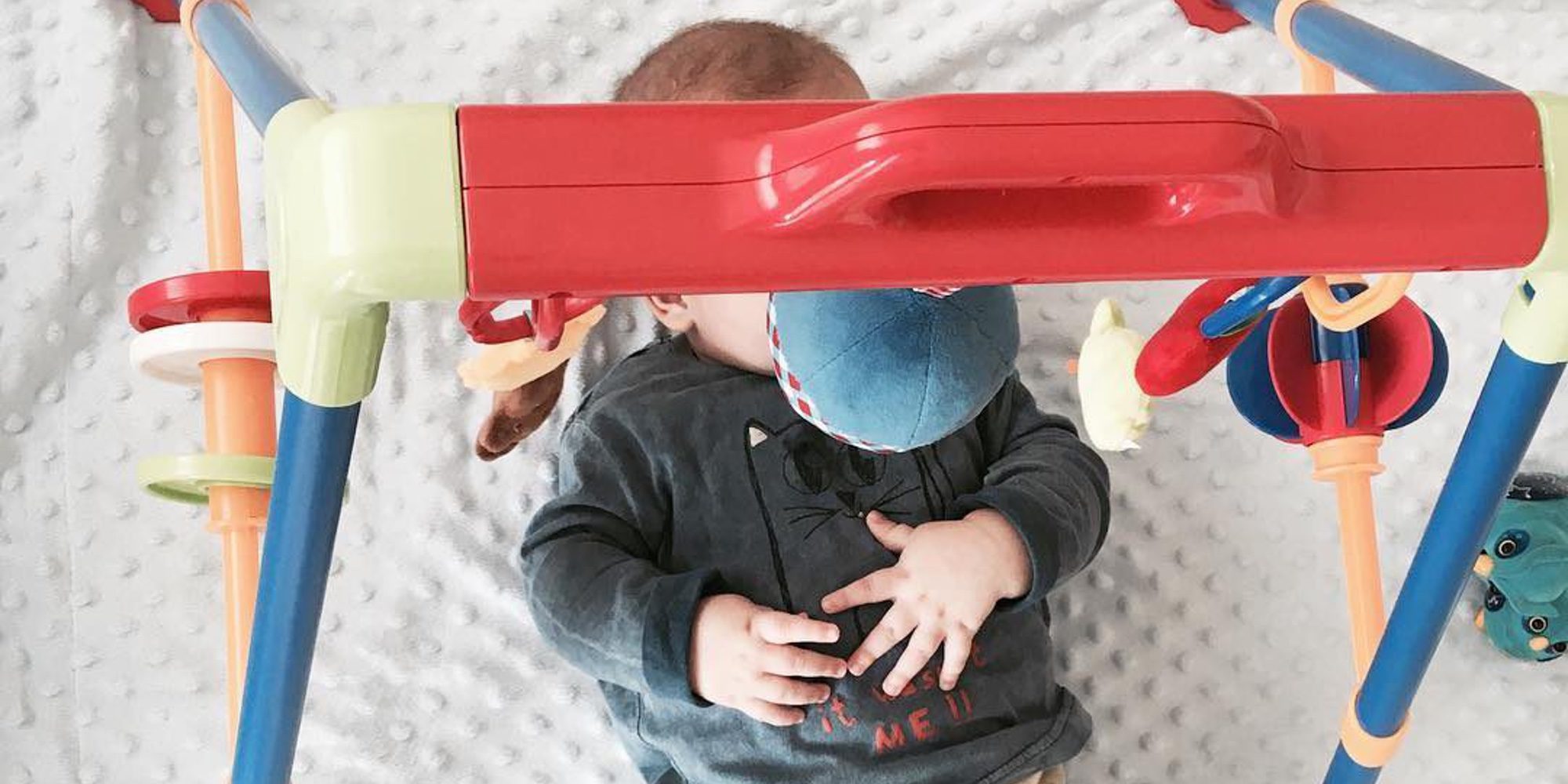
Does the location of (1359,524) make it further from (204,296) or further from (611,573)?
(204,296)

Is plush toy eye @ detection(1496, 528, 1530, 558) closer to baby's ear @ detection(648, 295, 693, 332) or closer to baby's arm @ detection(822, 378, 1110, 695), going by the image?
baby's arm @ detection(822, 378, 1110, 695)

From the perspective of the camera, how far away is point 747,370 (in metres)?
0.86

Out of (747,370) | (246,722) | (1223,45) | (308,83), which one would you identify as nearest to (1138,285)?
(1223,45)

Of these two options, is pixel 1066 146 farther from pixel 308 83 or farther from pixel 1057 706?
pixel 308 83

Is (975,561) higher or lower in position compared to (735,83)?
lower

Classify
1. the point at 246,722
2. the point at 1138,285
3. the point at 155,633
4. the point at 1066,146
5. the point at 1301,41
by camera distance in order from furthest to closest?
the point at 1138,285
the point at 155,633
the point at 1301,41
the point at 246,722
the point at 1066,146

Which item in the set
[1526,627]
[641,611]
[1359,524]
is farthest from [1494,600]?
[641,611]

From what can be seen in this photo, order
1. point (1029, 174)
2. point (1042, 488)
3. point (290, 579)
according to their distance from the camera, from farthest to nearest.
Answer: point (1042, 488), point (290, 579), point (1029, 174)

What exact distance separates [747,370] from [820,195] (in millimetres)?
473

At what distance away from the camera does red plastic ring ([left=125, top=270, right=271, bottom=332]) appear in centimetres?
55

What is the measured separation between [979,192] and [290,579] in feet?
0.86

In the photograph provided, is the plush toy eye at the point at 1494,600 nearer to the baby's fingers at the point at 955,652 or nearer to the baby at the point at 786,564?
the baby at the point at 786,564

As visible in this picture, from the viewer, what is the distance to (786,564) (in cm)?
80

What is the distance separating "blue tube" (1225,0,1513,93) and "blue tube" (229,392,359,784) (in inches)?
15.1
